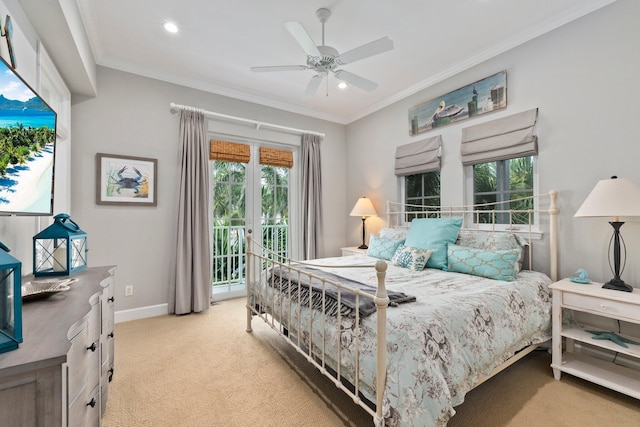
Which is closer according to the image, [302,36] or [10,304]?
[10,304]

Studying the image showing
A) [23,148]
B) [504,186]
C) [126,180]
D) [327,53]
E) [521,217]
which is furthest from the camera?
[126,180]

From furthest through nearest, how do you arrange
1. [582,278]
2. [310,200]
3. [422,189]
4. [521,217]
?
[310,200]
[422,189]
[521,217]
[582,278]

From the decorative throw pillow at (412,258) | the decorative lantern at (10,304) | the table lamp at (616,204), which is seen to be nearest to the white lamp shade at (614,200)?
the table lamp at (616,204)

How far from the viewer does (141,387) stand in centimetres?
195

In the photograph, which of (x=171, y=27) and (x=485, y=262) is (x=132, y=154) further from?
(x=485, y=262)

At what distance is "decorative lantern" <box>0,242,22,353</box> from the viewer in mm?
789

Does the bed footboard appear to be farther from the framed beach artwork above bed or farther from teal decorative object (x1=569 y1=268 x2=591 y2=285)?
the framed beach artwork above bed

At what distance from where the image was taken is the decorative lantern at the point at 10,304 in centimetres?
79

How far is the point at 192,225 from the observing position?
3.38 metres

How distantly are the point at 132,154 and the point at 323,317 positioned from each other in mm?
2862

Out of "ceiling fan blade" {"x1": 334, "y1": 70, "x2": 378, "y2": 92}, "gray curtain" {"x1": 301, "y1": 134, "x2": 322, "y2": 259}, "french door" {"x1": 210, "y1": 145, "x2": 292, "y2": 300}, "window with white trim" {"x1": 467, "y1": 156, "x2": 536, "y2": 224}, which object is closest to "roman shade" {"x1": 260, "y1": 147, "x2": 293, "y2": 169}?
"french door" {"x1": 210, "y1": 145, "x2": 292, "y2": 300}

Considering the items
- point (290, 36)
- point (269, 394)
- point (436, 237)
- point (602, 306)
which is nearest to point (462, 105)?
point (436, 237)

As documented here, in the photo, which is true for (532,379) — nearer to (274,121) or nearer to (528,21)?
(528,21)

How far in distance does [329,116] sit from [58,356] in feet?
14.6
